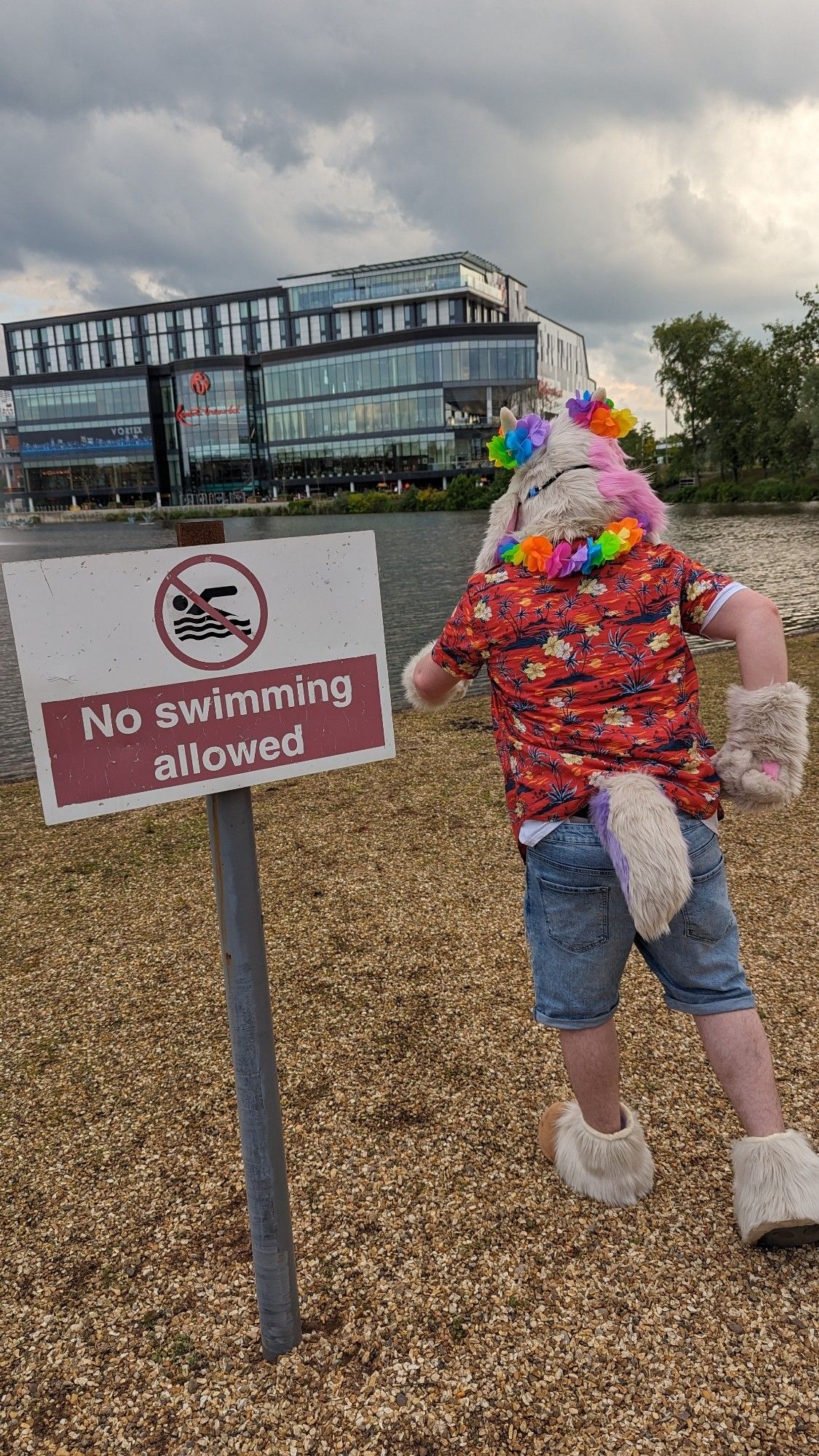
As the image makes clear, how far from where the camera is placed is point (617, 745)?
192 centimetres

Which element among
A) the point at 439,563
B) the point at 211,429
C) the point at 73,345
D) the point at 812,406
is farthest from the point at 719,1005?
the point at 73,345

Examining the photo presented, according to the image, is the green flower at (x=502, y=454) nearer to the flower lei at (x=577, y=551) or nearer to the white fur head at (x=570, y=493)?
the white fur head at (x=570, y=493)

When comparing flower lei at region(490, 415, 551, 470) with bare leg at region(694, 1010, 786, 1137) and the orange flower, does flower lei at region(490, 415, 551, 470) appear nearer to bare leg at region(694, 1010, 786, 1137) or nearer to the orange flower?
the orange flower

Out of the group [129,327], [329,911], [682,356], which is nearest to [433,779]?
[329,911]

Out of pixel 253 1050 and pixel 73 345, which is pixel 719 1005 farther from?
pixel 73 345

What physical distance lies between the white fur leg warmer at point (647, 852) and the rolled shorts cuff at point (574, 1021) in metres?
0.35

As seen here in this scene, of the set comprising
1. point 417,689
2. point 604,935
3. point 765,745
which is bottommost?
point 604,935

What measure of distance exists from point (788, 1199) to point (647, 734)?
1133 millimetres

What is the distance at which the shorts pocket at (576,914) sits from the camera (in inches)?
77.6

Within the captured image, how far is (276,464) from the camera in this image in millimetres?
94250

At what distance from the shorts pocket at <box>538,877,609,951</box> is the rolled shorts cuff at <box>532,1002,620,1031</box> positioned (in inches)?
7.7

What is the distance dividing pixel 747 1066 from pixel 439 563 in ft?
75.8

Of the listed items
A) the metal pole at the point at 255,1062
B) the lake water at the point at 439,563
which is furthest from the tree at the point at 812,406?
the metal pole at the point at 255,1062

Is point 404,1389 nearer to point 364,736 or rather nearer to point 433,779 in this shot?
point 364,736
